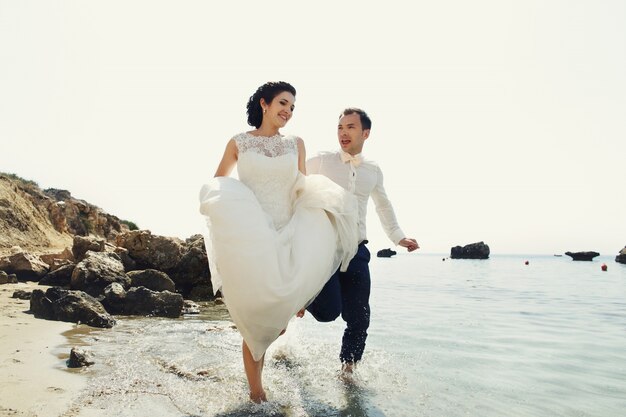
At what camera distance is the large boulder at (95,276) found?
426 inches

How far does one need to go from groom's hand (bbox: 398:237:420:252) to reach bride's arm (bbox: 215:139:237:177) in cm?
253

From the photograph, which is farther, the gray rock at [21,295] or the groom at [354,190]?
the gray rock at [21,295]

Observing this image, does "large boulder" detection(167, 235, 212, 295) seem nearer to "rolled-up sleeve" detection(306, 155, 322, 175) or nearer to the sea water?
the sea water

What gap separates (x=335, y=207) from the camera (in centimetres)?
474

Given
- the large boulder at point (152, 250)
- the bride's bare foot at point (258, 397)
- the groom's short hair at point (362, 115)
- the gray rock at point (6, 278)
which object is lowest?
the bride's bare foot at point (258, 397)

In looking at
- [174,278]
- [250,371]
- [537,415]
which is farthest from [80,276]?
[537,415]

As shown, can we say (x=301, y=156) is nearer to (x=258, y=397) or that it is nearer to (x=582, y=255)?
(x=258, y=397)

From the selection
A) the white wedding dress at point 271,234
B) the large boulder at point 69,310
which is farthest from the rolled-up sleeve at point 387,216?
the large boulder at point 69,310

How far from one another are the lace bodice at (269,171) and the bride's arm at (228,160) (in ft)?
0.19

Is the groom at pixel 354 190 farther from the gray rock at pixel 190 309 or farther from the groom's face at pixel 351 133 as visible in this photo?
the gray rock at pixel 190 309

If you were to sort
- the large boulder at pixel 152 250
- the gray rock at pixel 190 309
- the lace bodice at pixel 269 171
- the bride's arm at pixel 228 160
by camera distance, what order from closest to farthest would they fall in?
the lace bodice at pixel 269 171
the bride's arm at pixel 228 160
the gray rock at pixel 190 309
the large boulder at pixel 152 250

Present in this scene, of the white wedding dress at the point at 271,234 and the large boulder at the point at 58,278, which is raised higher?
the white wedding dress at the point at 271,234

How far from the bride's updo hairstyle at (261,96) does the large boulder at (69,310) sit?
463 cm

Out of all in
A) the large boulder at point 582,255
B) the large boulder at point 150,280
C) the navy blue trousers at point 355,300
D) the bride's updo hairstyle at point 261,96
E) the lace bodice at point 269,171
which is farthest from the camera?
the large boulder at point 582,255
